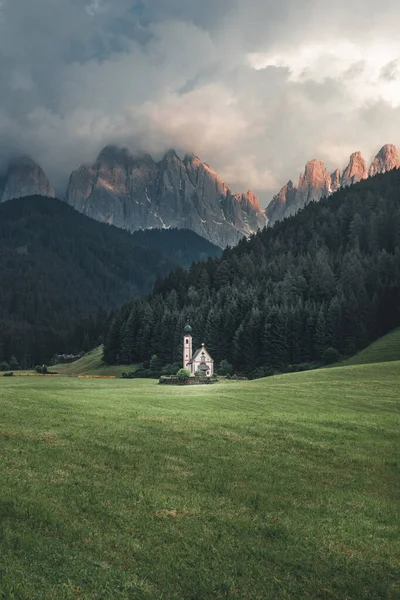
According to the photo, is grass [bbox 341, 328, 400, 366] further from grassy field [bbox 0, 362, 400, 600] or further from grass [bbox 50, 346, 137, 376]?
grassy field [bbox 0, 362, 400, 600]

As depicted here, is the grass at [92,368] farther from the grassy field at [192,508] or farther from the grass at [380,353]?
the grassy field at [192,508]

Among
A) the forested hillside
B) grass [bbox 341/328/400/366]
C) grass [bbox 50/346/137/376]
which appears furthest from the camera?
grass [bbox 50/346/137/376]

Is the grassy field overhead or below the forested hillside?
below

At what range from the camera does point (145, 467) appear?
1823 centimetres

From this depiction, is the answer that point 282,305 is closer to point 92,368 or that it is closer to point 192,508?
point 92,368

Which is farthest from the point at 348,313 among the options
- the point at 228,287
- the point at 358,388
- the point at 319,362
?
the point at 358,388

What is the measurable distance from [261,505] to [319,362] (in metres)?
95.3

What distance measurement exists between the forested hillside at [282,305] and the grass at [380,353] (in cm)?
837

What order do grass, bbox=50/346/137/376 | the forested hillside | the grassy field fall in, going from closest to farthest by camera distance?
the grassy field, the forested hillside, grass, bbox=50/346/137/376

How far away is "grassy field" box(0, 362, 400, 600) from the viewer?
11.0 m

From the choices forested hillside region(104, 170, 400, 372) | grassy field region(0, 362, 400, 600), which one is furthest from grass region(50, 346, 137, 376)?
grassy field region(0, 362, 400, 600)

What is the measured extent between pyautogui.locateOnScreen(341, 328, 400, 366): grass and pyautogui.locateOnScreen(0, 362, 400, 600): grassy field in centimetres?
6297

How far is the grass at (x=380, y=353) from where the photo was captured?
288 feet

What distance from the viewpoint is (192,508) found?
14.8 meters
